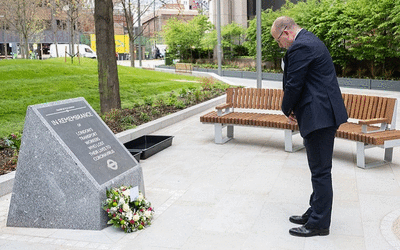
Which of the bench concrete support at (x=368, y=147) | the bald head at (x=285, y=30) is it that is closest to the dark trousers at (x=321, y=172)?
the bald head at (x=285, y=30)

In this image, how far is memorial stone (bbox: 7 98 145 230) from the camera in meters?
5.00

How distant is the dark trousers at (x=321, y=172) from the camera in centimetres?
451

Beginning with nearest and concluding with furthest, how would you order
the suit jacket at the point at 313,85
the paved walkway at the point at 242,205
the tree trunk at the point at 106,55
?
the suit jacket at the point at 313,85 → the paved walkway at the point at 242,205 → the tree trunk at the point at 106,55

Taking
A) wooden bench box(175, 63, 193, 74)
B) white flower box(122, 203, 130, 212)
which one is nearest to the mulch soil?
white flower box(122, 203, 130, 212)

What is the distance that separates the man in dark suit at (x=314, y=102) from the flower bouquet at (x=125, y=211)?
157 centimetres

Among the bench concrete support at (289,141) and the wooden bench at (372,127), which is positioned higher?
the wooden bench at (372,127)

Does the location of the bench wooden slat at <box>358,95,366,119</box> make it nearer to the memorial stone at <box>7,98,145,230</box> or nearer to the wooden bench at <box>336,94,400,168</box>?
the wooden bench at <box>336,94,400,168</box>

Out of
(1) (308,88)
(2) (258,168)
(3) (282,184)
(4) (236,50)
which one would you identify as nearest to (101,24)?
(2) (258,168)

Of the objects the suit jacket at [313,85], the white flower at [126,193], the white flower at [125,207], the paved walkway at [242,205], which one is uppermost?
the suit jacket at [313,85]

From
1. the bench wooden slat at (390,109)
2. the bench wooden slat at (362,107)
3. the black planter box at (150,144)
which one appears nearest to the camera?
the bench wooden slat at (390,109)

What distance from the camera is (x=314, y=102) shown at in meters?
4.42

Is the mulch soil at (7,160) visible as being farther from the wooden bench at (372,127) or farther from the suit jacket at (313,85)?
the wooden bench at (372,127)

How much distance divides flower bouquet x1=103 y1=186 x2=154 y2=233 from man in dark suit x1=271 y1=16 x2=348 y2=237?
1.57 meters

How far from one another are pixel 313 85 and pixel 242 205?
186 cm
